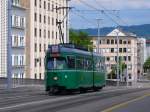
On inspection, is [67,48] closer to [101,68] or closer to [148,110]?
[101,68]

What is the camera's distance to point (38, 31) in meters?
118

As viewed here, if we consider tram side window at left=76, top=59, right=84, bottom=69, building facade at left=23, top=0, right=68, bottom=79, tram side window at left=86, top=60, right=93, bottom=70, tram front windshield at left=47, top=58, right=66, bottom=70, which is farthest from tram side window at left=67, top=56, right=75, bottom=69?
building facade at left=23, top=0, right=68, bottom=79

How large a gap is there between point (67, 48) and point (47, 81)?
2.56 metres

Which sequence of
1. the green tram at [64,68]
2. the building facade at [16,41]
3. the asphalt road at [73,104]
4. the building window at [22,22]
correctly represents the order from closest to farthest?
1. the asphalt road at [73,104]
2. the green tram at [64,68]
3. the building facade at [16,41]
4. the building window at [22,22]

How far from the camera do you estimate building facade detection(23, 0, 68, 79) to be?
11344 centimetres

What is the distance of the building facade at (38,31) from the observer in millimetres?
113438

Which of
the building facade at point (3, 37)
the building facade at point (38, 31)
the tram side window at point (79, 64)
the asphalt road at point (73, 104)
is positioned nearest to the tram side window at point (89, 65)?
the tram side window at point (79, 64)

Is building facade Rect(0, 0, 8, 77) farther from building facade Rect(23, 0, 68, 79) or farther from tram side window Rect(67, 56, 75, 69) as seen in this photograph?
tram side window Rect(67, 56, 75, 69)

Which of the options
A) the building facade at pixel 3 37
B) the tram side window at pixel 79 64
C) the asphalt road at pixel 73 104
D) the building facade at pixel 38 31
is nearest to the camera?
the asphalt road at pixel 73 104

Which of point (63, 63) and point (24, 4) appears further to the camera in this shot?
point (24, 4)

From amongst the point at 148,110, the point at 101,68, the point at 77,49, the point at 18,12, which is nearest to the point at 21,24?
the point at 18,12

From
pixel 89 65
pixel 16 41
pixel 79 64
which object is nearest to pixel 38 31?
pixel 16 41

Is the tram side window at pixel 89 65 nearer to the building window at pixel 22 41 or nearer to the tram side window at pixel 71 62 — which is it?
the tram side window at pixel 71 62

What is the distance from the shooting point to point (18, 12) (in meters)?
108
